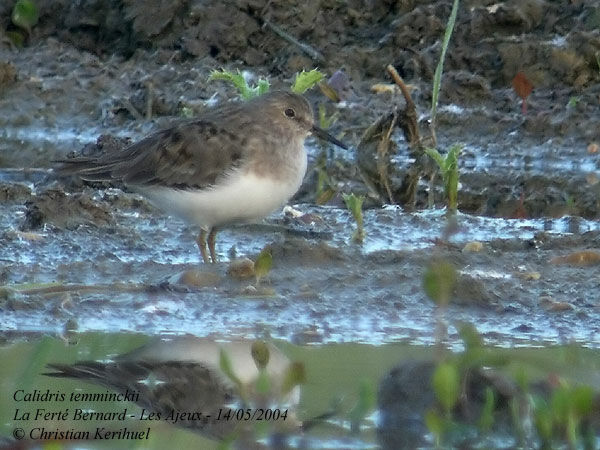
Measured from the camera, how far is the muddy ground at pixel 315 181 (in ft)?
20.5

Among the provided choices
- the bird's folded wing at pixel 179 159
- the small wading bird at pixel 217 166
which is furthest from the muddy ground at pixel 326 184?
the bird's folded wing at pixel 179 159

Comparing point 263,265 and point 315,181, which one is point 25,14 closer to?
point 315,181

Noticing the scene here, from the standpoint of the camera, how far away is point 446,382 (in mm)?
4172

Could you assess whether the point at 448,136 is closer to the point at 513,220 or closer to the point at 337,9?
the point at 337,9

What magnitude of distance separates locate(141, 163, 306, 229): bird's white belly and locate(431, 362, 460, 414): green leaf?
2.66m

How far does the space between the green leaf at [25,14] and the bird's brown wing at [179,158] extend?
5.03 m

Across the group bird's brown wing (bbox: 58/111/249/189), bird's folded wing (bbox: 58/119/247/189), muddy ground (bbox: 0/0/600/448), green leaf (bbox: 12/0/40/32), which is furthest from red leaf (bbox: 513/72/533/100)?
green leaf (bbox: 12/0/40/32)

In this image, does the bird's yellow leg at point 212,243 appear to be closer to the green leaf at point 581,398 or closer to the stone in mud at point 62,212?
the stone in mud at point 62,212

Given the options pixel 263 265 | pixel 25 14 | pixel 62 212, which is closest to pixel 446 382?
pixel 263 265

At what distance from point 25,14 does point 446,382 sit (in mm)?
8753

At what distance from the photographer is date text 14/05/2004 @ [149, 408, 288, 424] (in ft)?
15.3

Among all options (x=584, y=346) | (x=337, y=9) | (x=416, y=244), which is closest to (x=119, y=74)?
(x=337, y=9)

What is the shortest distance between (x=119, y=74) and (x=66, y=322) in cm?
588

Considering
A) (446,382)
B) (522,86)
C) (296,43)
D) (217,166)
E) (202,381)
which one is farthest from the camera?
(296,43)
